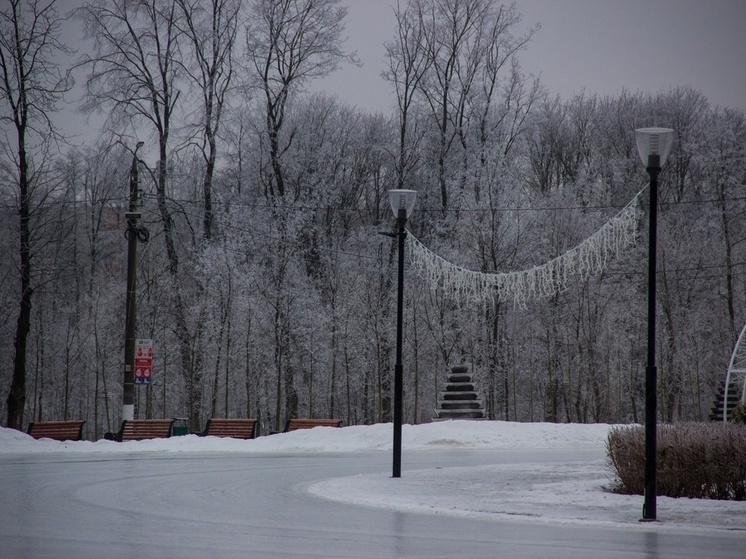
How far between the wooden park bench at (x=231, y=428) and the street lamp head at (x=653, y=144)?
21361mm

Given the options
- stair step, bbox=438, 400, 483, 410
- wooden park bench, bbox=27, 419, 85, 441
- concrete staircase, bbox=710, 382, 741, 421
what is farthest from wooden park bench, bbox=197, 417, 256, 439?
concrete staircase, bbox=710, 382, 741, 421

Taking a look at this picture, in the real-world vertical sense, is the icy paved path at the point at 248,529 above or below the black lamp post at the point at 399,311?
below

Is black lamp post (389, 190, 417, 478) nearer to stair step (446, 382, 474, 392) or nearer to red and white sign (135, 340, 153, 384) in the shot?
red and white sign (135, 340, 153, 384)

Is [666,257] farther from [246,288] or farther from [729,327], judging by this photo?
[246,288]

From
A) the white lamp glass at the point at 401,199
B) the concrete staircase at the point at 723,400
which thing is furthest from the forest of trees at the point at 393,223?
the white lamp glass at the point at 401,199

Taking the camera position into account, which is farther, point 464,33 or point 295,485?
point 464,33

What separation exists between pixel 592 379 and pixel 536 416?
12.7 m

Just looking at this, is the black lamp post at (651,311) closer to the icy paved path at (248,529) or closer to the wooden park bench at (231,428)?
the icy paved path at (248,529)

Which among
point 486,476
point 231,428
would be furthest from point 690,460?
point 231,428

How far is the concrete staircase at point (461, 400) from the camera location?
1302 inches

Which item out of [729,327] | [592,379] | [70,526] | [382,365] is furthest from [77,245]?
[70,526]

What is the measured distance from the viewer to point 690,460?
41.8 feet

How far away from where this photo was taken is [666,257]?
145 feet

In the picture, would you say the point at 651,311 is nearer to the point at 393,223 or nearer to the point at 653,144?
the point at 653,144
